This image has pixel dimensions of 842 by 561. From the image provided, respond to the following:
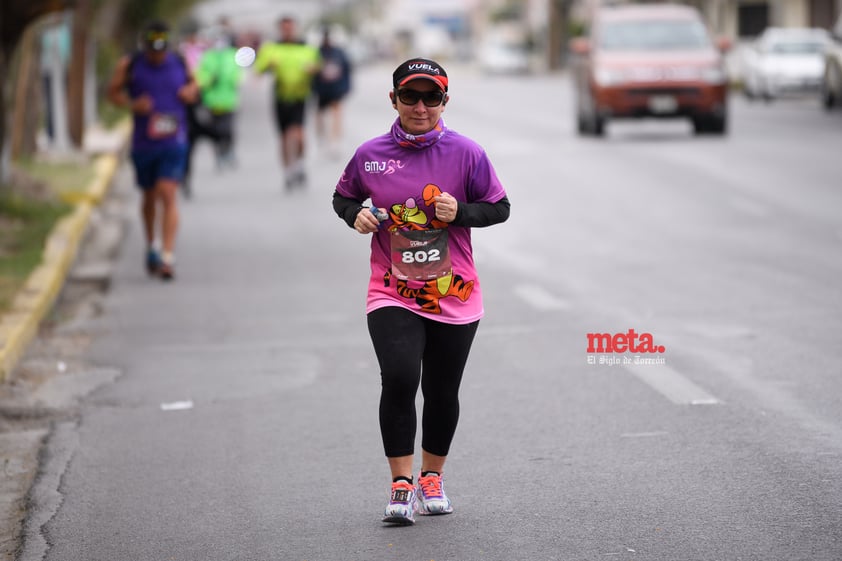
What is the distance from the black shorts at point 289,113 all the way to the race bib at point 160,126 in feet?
21.6

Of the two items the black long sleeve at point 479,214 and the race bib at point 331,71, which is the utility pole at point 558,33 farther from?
the black long sleeve at point 479,214

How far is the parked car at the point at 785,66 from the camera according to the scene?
1470 inches

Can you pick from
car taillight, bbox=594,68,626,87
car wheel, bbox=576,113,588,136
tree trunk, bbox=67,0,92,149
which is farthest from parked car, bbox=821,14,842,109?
tree trunk, bbox=67,0,92,149

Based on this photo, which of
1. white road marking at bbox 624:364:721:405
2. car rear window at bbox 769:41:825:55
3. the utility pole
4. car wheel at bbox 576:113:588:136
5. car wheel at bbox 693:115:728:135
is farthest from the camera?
the utility pole

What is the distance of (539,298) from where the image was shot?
441 inches

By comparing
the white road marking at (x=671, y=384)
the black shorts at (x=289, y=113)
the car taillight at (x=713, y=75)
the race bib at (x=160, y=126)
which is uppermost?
the race bib at (x=160, y=126)

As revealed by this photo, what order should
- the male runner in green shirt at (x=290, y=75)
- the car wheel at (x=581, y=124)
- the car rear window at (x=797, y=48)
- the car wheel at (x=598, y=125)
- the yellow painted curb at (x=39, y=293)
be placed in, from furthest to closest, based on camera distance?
the car rear window at (x=797, y=48)
the car wheel at (x=581, y=124)
the car wheel at (x=598, y=125)
the male runner in green shirt at (x=290, y=75)
the yellow painted curb at (x=39, y=293)

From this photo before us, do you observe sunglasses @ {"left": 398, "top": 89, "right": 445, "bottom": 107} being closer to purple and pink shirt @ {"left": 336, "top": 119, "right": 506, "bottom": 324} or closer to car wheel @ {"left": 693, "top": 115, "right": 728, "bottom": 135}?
purple and pink shirt @ {"left": 336, "top": 119, "right": 506, "bottom": 324}

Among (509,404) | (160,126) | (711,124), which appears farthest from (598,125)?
(509,404)

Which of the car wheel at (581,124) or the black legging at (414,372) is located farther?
the car wheel at (581,124)

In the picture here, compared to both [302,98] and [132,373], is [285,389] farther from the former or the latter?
[302,98]

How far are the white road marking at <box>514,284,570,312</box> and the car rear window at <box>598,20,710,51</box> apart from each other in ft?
48.1

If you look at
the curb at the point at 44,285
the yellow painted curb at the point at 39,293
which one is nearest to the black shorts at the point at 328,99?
the curb at the point at 44,285

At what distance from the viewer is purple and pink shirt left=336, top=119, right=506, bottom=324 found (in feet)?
18.6
